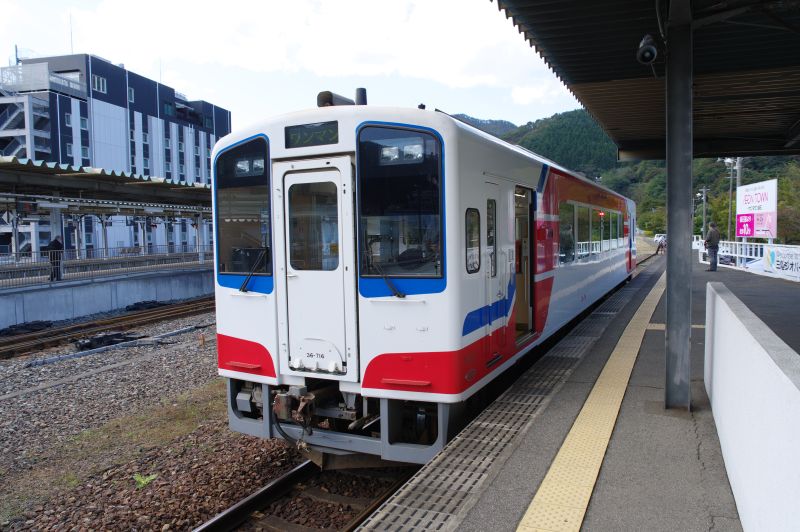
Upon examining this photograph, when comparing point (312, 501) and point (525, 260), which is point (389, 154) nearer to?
point (525, 260)

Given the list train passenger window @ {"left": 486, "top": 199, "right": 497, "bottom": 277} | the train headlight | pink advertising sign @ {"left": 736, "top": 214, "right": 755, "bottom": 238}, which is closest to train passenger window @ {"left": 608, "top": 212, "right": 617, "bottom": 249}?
train passenger window @ {"left": 486, "top": 199, "right": 497, "bottom": 277}

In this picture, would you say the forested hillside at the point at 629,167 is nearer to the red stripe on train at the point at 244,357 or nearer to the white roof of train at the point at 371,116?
the white roof of train at the point at 371,116

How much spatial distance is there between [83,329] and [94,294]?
13.0 feet

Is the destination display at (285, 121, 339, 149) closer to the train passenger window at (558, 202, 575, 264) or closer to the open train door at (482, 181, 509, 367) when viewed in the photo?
the open train door at (482, 181, 509, 367)

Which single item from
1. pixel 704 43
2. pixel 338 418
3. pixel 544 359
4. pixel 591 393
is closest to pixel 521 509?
pixel 338 418

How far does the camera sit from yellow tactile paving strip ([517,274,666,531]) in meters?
3.60

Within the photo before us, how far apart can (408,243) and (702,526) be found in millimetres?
2758

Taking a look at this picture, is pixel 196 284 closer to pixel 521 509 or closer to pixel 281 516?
pixel 281 516

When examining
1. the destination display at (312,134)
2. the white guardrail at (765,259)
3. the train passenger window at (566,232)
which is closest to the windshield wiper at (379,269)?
the destination display at (312,134)

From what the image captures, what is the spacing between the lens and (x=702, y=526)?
3.53m

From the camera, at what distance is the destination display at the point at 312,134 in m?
4.99

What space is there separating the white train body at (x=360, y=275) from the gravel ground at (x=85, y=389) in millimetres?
2823

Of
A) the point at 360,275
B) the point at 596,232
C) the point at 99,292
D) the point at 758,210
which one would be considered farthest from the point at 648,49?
the point at 758,210

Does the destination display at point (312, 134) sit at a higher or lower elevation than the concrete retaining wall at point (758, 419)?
higher
